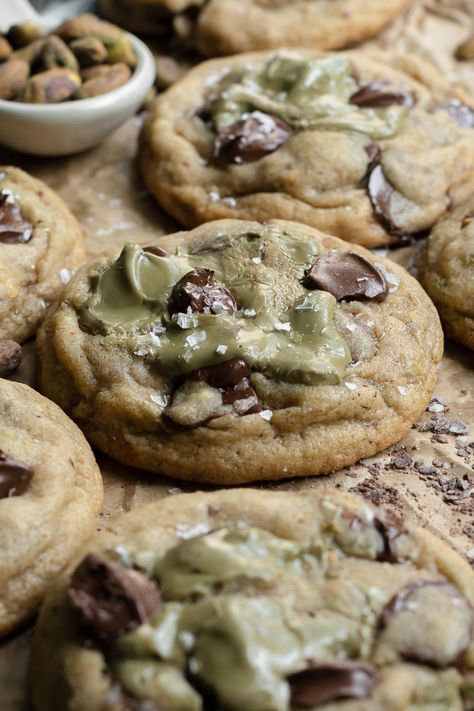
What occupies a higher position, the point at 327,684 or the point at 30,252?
the point at 327,684

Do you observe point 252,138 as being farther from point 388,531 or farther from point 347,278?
point 388,531

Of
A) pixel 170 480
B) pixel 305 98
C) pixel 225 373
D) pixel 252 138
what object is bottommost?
pixel 170 480

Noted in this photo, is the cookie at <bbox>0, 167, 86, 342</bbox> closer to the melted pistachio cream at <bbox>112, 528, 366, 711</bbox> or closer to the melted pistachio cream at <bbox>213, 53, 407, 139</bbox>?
the melted pistachio cream at <bbox>213, 53, 407, 139</bbox>

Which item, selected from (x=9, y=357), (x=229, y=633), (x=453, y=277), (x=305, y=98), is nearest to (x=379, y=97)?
(x=305, y=98)

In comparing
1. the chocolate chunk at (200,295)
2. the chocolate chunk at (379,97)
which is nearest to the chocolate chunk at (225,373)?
the chocolate chunk at (200,295)

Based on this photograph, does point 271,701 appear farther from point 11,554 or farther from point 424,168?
point 424,168

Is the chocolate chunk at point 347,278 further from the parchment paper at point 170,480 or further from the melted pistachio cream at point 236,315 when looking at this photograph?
the parchment paper at point 170,480
